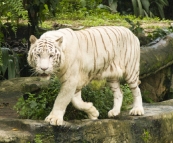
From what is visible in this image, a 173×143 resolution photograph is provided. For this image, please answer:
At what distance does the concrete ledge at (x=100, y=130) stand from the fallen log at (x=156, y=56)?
1.94 metres

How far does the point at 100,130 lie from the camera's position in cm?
609

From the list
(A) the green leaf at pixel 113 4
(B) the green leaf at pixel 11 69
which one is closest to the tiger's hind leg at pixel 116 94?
(B) the green leaf at pixel 11 69

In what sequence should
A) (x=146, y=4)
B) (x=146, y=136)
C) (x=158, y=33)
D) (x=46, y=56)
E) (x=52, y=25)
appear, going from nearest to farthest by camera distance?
(x=46, y=56) < (x=146, y=136) < (x=158, y=33) < (x=52, y=25) < (x=146, y=4)

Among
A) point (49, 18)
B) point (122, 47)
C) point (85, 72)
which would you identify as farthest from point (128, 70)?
point (49, 18)

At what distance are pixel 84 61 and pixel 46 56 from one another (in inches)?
25.4

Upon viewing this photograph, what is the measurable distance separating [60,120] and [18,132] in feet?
1.54

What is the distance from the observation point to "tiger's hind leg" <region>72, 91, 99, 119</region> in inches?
242

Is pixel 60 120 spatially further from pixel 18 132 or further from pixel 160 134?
pixel 160 134

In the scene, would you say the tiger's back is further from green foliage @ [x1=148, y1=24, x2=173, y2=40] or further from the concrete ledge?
green foliage @ [x1=148, y1=24, x2=173, y2=40]

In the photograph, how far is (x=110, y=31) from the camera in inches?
256

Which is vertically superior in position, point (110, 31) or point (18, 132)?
point (110, 31)

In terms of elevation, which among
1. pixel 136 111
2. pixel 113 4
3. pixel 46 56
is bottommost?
pixel 113 4

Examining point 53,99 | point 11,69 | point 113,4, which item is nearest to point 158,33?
point 11,69

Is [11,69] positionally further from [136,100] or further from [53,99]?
[136,100]
